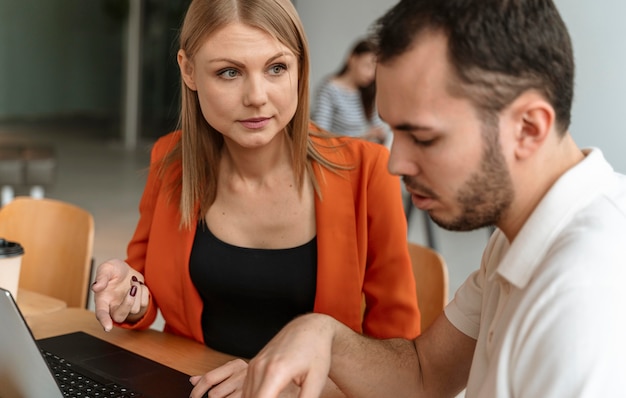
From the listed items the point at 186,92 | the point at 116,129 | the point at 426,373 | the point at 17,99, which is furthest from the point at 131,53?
the point at 426,373

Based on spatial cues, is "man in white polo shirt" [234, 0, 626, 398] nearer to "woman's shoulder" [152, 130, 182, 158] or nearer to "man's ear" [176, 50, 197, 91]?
"man's ear" [176, 50, 197, 91]

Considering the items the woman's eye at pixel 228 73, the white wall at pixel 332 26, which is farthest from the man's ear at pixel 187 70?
the white wall at pixel 332 26

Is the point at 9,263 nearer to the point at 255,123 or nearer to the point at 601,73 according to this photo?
the point at 255,123

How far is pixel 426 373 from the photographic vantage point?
4.70ft

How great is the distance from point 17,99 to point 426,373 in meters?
10.9

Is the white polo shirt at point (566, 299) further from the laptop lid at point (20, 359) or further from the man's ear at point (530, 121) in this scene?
the laptop lid at point (20, 359)

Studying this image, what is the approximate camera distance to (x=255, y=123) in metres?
1.70

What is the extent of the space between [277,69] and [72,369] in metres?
0.73

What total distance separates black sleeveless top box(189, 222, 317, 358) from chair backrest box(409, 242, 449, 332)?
0.45 m

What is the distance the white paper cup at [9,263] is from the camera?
194 centimetres

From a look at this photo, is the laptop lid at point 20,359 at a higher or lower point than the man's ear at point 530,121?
lower

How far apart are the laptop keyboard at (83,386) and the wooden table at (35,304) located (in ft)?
1.54

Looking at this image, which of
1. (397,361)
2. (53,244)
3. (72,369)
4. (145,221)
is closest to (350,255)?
(397,361)

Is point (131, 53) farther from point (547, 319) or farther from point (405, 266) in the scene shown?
point (547, 319)
